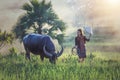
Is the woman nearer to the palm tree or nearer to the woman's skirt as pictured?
the woman's skirt

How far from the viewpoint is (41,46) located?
4523 millimetres

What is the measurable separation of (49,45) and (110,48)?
1.90ft

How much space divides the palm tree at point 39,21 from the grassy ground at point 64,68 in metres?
0.20

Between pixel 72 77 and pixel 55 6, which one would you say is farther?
pixel 55 6

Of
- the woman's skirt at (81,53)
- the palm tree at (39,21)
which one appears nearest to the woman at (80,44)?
the woman's skirt at (81,53)

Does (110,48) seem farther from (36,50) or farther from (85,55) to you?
(36,50)

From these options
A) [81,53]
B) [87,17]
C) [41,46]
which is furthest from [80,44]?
[41,46]

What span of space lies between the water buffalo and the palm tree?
0.18 ft

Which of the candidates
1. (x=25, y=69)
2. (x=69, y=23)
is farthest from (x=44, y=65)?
(x=69, y=23)

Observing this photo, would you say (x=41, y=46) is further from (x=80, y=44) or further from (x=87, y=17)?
(x=87, y=17)

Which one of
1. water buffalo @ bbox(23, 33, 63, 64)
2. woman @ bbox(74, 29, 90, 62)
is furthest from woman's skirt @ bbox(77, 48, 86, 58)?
water buffalo @ bbox(23, 33, 63, 64)

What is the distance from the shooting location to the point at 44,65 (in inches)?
173

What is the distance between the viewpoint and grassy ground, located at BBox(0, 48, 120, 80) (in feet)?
13.8

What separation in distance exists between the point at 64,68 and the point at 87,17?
541 millimetres
